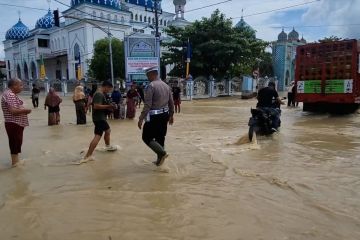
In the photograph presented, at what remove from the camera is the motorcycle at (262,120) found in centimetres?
933

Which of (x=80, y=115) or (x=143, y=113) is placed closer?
(x=143, y=113)

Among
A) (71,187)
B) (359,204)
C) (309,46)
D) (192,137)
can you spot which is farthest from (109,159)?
(309,46)

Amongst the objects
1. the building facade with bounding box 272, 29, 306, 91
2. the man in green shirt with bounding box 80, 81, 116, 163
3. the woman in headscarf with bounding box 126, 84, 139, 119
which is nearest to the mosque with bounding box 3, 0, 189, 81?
the building facade with bounding box 272, 29, 306, 91

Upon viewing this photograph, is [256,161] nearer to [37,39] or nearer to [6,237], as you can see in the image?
[6,237]

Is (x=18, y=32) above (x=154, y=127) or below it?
above

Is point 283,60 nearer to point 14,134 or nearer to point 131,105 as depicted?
point 131,105

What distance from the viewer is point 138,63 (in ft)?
90.4

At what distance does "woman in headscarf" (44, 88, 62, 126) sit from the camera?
13297 millimetres

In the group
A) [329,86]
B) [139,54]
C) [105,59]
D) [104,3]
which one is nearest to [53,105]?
[329,86]

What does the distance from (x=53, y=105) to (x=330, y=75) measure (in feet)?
33.4

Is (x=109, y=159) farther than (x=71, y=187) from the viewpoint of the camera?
Yes

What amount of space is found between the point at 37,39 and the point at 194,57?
130ft

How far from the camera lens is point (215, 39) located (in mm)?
34969

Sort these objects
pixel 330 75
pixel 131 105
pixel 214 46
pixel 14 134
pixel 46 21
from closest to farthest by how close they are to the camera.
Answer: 1. pixel 14 134
2. pixel 330 75
3. pixel 131 105
4. pixel 214 46
5. pixel 46 21
